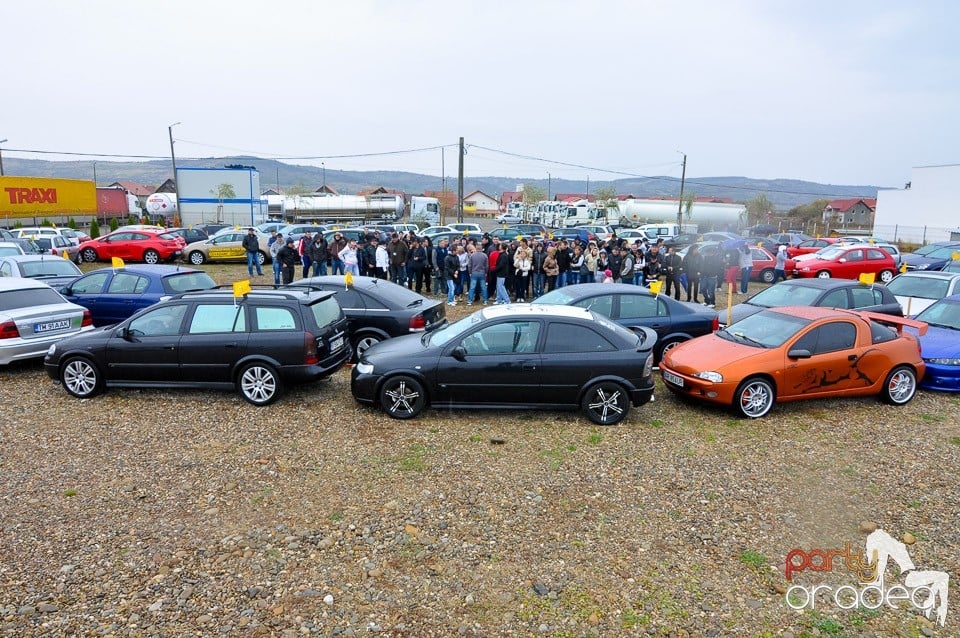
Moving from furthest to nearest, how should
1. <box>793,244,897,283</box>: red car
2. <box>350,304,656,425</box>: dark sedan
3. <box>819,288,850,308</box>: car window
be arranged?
<box>793,244,897,283</box>: red car < <box>819,288,850,308</box>: car window < <box>350,304,656,425</box>: dark sedan

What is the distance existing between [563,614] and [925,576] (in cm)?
292

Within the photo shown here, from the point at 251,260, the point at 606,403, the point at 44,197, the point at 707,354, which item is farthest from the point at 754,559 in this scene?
the point at 44,197

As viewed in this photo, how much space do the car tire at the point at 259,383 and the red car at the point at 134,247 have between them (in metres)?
17.4

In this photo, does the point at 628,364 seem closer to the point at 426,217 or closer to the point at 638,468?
the point at 638,468

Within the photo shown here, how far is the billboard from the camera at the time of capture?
3447cm

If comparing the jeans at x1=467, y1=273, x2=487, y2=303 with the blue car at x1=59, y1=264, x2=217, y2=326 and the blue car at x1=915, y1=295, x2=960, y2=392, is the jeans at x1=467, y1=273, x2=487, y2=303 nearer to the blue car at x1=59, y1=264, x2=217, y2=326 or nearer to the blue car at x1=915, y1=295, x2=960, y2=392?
the blue car at x1=59, y1=264, x2=217, y2=326

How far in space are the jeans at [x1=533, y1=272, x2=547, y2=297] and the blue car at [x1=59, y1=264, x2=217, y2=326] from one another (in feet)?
26.1

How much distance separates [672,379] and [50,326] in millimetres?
9540

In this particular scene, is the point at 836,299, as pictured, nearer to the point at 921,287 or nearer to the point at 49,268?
the point at 921,287

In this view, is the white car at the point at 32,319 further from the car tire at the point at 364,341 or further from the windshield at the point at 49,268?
the car tire at the point at 364,341

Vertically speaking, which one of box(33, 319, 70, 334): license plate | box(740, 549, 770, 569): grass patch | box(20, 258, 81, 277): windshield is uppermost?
box(20, 258, 81, 277): windshield

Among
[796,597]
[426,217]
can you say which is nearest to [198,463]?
[796,597]

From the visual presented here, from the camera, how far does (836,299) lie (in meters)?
11.0

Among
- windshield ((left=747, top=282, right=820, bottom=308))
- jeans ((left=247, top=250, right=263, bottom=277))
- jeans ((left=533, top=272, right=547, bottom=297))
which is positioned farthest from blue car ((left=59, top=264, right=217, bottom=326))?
windshield ((left=747, top=282, right=820, bottom=308))
